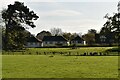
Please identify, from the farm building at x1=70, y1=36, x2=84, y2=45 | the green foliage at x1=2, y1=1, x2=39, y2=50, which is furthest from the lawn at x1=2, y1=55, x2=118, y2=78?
the farm building at x1=70, y1=36, x2=84, y2=45

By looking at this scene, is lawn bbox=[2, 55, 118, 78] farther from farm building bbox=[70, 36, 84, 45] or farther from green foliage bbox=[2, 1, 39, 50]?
farm building bbox=[70, 36, 84, 45]

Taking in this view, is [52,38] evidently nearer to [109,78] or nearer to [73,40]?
[73,40]

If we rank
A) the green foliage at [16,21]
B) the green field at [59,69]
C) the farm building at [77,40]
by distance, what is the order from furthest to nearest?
the farm building at [77,40]
the green foliage at [16,21]
the green field at [59,69]

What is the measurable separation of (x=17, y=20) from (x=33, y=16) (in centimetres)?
549

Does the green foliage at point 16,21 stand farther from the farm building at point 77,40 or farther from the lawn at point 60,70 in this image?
the farm building at point 77,40

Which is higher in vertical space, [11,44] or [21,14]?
[21,14]

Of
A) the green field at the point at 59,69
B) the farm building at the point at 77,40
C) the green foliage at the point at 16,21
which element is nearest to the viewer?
the green field at the point at 59,69

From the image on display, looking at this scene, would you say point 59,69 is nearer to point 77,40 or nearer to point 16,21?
point 16,21

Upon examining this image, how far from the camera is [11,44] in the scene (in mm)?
98000

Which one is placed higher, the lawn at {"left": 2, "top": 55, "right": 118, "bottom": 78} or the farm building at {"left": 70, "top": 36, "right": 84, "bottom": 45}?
the farm building at {"left": 70, "top": 36, "right": 84, "bottom": 45}

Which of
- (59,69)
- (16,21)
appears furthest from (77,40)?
(59,69)

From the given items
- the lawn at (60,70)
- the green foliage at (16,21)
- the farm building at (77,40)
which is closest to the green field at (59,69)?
the lawn at (60,70)

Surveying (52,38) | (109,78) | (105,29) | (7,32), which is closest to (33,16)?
(7,32)

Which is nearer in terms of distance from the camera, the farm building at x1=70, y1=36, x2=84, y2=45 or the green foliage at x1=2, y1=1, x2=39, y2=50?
the green foliage at x1=2, y1=1, x2=39, y2=50
